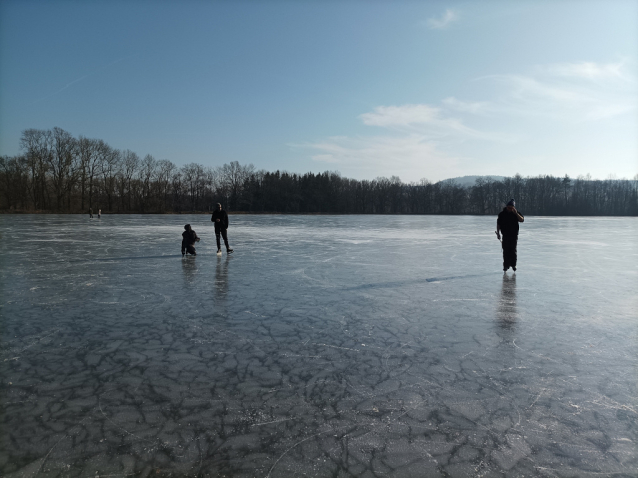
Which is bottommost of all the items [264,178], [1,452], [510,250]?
[1,452]

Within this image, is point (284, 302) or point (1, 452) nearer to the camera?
point (1, 452)

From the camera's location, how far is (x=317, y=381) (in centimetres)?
336

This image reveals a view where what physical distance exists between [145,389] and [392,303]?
155 inches

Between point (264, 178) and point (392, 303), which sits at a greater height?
point (264, 178)

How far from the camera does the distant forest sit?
6650cm

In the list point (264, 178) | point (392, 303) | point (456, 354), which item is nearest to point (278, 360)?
point (456, 354)

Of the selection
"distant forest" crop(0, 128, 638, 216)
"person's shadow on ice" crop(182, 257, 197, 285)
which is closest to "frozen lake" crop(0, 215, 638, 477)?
"person's shadow on ice" crop(182, 257, 197, 285)

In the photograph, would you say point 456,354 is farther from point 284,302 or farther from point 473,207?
point 473,207

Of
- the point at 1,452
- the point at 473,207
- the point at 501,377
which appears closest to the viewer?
the point at 1,452

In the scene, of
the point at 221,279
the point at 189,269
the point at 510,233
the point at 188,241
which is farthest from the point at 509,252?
the point at 188,241

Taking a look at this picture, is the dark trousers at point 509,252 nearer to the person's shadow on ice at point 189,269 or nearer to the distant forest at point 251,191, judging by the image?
the person's shadow on ice at point 189,269

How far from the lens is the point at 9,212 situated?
193ft

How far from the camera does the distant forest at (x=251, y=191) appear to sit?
66500 mm

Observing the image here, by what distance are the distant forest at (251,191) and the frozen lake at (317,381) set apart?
70.7 metres
